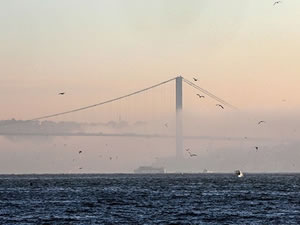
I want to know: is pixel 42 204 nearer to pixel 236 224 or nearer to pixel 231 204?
pixel 231 204

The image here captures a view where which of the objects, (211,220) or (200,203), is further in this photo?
(200,203)

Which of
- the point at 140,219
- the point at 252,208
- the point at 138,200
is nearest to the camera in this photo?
the point at 140,219

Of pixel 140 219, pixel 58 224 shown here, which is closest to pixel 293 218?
pixel 140 219

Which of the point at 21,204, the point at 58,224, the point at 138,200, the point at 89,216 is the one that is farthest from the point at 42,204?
the point at 58,224

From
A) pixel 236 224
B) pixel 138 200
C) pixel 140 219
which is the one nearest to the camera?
pixel 236 224

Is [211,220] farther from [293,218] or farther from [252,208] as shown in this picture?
[252,208]

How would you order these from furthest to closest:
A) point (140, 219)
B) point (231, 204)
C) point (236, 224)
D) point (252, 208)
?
point (231, 204)
point (252, 208)
point (140, 219)
point (236, 224)

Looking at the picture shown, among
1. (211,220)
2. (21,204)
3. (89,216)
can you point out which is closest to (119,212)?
(89,216)

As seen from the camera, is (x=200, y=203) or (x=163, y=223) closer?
(x=163, y=223)

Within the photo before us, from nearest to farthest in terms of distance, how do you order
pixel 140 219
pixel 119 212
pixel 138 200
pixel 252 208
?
pixel 140 219
pixel 119 212
pixel 252 208
pixel 138 200
